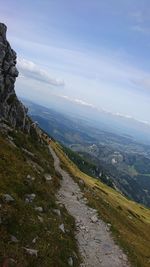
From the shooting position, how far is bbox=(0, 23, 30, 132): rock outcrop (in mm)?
64269

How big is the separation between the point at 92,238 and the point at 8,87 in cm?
4293

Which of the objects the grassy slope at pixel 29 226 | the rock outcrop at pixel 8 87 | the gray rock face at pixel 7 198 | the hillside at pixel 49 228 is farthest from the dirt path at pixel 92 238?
the rock outcrop at pixel 8 87

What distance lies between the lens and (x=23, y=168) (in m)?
37.4

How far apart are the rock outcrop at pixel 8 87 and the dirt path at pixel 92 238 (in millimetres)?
26127

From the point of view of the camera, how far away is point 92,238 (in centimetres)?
3219

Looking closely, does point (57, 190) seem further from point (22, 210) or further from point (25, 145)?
point (22, 210)

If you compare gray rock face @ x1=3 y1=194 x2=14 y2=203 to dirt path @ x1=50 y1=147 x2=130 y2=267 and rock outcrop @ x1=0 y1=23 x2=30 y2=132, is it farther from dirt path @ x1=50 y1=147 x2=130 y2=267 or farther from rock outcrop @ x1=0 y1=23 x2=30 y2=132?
rock outcrop @ x1=0 y1=23 x2=30 y2=132

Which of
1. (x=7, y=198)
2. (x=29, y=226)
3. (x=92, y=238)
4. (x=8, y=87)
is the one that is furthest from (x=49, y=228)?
(x=8, y=87)

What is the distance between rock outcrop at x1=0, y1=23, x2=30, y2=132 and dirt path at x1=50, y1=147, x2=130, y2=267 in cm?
2613

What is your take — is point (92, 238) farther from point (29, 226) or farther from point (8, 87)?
point (8, 87)

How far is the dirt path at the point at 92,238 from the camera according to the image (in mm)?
27984

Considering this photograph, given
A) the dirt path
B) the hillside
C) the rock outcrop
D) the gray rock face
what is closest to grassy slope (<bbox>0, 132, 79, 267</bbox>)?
the hillside

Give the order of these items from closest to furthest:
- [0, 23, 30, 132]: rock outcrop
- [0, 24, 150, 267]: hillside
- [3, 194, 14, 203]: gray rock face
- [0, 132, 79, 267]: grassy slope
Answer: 1. [0, 132, 79, 267]: grassy slope
2. [0, 24, 150, 267]: hillside
3. [3, 194, 14, 203]: gray rock face
4. [0, 23, 30, 132]: rock outcrop

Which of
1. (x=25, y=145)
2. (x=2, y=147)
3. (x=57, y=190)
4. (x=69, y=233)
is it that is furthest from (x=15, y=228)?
(x=25, y=145)
